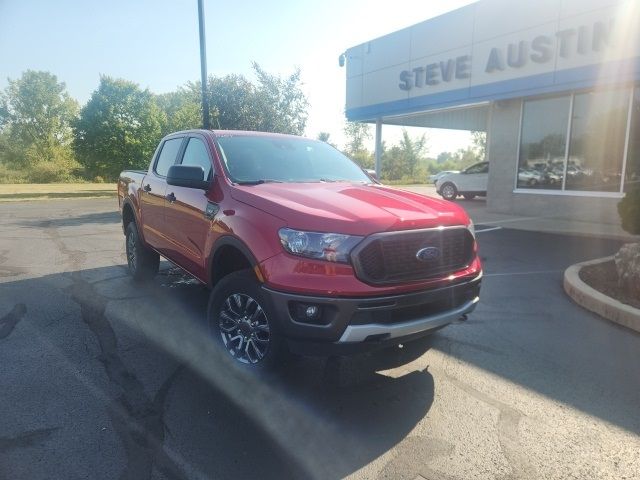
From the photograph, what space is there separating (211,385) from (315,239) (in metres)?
1.42

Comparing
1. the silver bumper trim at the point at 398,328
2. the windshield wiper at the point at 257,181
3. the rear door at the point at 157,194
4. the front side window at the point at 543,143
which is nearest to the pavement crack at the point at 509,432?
the silver bumper trim at the point at 398,328

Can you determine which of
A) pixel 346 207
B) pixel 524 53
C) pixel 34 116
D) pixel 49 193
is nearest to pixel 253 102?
pixel 524 53

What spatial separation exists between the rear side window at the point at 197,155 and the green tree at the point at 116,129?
91.9ft

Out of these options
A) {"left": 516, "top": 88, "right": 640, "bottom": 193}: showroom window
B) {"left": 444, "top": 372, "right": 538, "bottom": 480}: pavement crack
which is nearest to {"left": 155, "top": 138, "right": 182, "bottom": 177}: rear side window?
{"left": 444, "top": 372, "right": 538, "bottom": 480}: pavement crack

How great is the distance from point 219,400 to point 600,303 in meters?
4.26

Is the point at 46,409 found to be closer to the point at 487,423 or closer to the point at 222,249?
the point at 222,249

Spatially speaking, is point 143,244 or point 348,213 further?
point 143,244

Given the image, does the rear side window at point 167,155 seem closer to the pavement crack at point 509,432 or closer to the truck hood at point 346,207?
the truck hood at point 346,207

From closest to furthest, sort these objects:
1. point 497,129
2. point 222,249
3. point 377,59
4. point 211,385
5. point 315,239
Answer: point 315,239 → point 211,385 → point 222,249 → point 497,129 → point 377,59

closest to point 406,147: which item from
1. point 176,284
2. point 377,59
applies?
point 377,59

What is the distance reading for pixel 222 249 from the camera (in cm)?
352

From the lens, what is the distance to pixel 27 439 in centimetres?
261

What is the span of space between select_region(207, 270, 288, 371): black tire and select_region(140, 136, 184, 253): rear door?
1.78 m

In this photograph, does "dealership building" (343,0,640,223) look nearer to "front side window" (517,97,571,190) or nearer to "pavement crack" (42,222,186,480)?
"front side window" (517,97,571,190)
